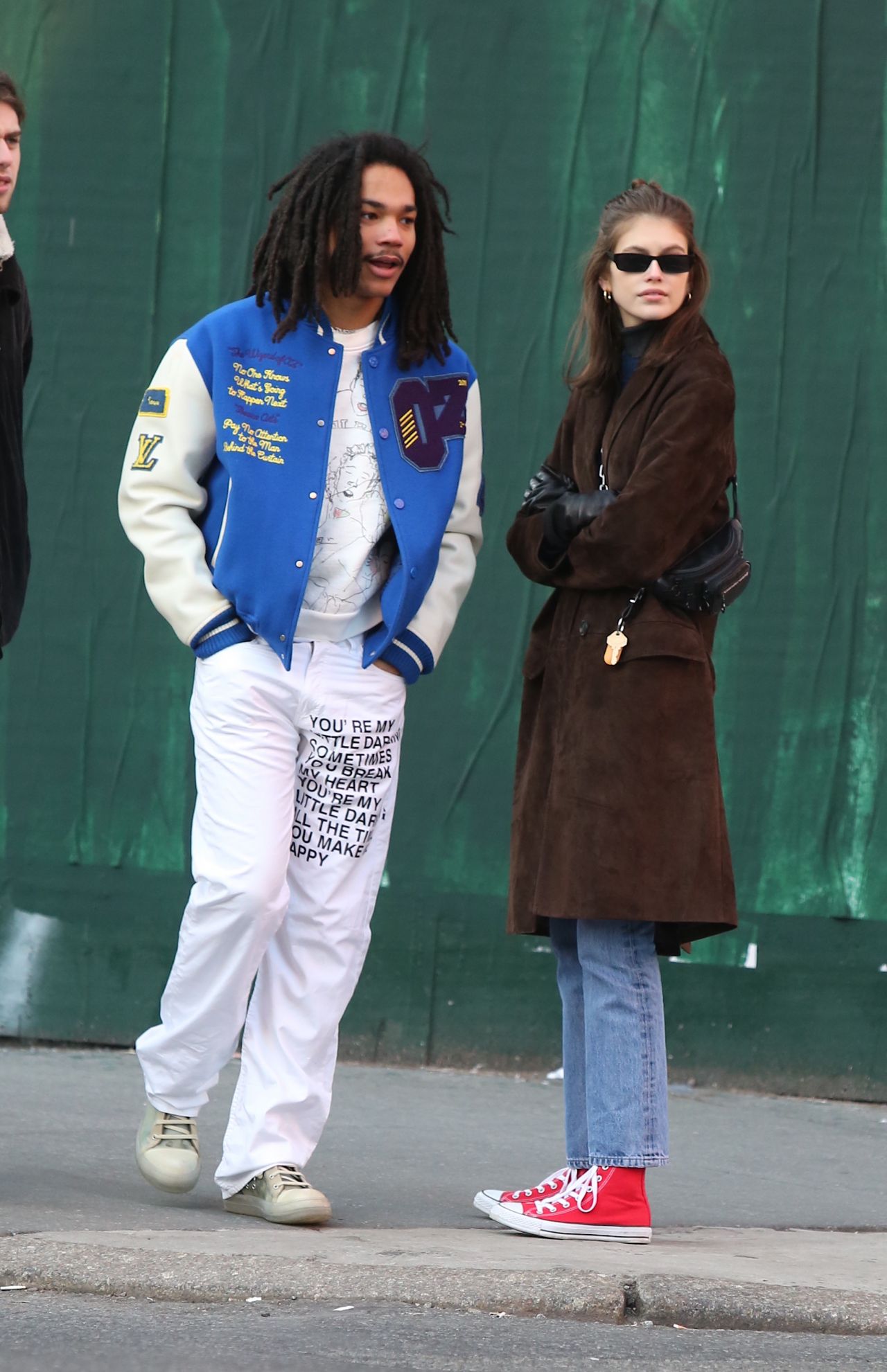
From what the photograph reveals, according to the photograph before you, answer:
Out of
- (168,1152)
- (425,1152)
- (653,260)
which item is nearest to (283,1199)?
(168,1152)

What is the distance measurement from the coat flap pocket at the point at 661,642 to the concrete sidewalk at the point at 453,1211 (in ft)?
3.90

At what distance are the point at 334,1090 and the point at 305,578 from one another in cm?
212

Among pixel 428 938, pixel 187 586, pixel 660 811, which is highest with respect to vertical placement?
pixel 187 586

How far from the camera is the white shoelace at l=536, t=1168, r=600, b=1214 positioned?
4109mm

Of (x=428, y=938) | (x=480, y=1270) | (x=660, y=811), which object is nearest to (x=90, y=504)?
(x=428, y=938)

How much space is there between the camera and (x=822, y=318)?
230 inches

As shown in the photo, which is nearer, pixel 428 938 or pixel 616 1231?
pixel 616 1231

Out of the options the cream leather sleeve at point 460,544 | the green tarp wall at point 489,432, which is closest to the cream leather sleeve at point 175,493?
the cream leather sleeve at point 460,544

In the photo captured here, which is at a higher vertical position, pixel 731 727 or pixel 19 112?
pixel 19 112

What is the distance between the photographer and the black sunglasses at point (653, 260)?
4.15 m

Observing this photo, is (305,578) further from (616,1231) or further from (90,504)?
(90,504)

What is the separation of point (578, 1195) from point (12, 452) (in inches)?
74.5

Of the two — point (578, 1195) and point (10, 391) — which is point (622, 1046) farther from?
point (10, 391)

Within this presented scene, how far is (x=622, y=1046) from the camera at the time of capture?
4.09m
